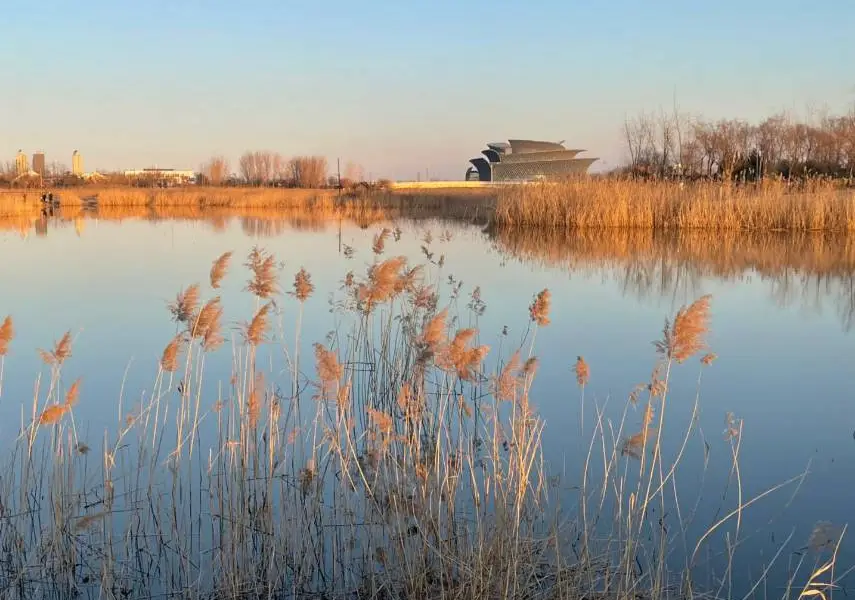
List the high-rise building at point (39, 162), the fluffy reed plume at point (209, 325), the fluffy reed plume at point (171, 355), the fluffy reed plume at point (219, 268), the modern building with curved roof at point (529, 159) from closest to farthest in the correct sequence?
1. the fluffy reed plume at point (171, 355)
2. the fluffy reed plume at point (209, 325)
3. the fluffy reed plume at point (219, 268)
4. the high-rise building at point (39, 162)
5. the modern building with curved roof at point (529, 159)

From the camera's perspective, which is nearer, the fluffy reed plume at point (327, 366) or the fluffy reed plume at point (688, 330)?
the fluffy reed plume at point (688, 330)

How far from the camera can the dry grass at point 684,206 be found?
54.5 ft

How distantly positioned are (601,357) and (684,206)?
1129 centimetres

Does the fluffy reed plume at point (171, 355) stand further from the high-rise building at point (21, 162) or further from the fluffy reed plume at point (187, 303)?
the high-rise building at point (21, 162)

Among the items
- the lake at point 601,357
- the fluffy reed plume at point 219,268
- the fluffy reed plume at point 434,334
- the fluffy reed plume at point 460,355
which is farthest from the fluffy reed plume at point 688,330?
the fluffy reed plume at point 219,268

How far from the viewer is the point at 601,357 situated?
672cm

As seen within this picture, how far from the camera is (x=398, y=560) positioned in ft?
9.83

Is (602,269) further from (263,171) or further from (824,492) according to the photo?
(263,171)

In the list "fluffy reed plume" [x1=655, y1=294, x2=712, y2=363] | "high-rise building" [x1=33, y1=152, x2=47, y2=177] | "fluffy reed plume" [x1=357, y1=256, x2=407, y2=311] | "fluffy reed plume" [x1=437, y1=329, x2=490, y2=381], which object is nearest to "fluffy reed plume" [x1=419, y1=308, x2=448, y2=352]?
"fluffy reed plume" [x1=437, y1=329, x2=490, y2=381]

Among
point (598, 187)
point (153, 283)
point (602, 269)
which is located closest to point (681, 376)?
point (602, 269)

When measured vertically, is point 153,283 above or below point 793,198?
below

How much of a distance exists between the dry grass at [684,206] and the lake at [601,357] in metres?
0.67

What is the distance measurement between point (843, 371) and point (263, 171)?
55222 mm

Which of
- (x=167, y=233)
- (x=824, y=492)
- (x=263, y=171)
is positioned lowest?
(x=824, y=492)
